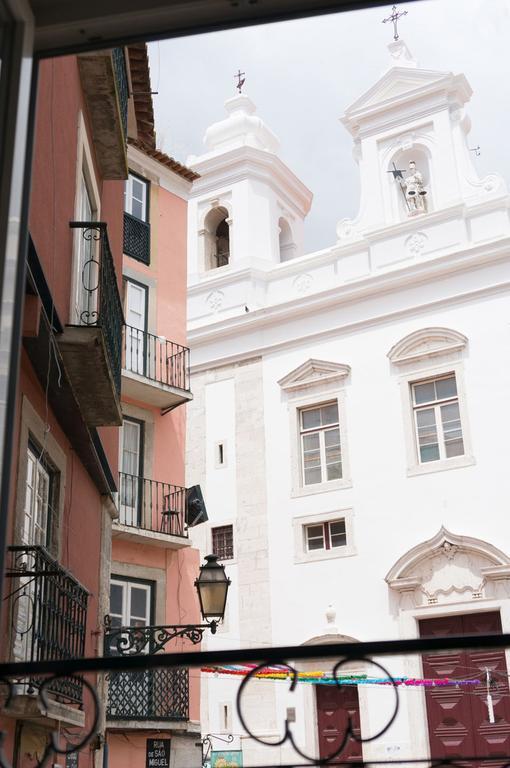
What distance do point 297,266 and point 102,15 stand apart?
19858mm

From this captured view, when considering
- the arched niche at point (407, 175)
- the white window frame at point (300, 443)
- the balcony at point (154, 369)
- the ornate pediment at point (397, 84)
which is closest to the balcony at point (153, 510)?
the balcony at point (154, 369)

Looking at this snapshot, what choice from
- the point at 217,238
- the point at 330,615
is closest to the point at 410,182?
the point at 217,238

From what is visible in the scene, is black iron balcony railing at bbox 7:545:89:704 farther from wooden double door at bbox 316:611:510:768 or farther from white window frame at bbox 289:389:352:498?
white window frame at bbox 289:389:352:498

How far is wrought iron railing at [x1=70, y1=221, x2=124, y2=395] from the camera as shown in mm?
7336

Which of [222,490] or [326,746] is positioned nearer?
[326,746]

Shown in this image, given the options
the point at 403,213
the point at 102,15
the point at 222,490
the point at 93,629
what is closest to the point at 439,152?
the point at 403,213

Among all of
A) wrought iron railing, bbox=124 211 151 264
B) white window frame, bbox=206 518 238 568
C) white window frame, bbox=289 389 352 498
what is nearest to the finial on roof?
white window frame, bbox=289 389 352 498

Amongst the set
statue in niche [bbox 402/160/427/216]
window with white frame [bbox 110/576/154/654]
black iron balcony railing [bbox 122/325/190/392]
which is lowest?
window with white frame [bbox 110/576/154/654]

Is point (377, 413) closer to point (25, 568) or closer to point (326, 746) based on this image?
point (326, 746)

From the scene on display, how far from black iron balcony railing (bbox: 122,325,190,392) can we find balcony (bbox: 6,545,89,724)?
355 inches

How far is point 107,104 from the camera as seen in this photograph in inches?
320

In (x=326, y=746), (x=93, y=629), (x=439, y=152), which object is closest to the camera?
(x=93, y=629)

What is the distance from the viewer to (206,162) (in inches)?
976

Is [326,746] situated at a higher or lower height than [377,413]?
lower
